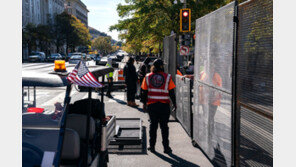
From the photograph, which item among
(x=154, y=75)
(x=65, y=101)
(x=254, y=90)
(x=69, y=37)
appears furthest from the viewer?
(x=69, y=37)

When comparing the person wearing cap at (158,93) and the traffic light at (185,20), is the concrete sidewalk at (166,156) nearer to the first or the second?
the person wearing cap at (158,93)

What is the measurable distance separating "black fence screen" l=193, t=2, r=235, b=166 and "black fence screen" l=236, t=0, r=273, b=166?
0.41 meters

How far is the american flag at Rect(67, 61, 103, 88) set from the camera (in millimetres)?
3794

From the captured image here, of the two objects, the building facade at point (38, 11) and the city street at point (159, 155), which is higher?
the building facade at point (38, 11)

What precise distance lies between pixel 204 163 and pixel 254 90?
2806mm

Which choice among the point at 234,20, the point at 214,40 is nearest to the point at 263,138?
the point at 234,20

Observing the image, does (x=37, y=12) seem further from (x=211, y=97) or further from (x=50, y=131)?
(x=50, y=131)

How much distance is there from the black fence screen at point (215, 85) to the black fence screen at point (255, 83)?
0.41 meters

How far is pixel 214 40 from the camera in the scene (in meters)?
6.03

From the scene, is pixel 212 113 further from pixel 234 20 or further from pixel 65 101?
pixel 65 101

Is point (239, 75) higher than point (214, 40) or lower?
lower

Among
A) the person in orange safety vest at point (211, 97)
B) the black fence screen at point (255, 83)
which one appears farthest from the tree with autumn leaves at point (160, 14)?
the black fence screen at point (255, 83)

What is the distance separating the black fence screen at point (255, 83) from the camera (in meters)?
3.61

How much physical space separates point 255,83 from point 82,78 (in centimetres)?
201
